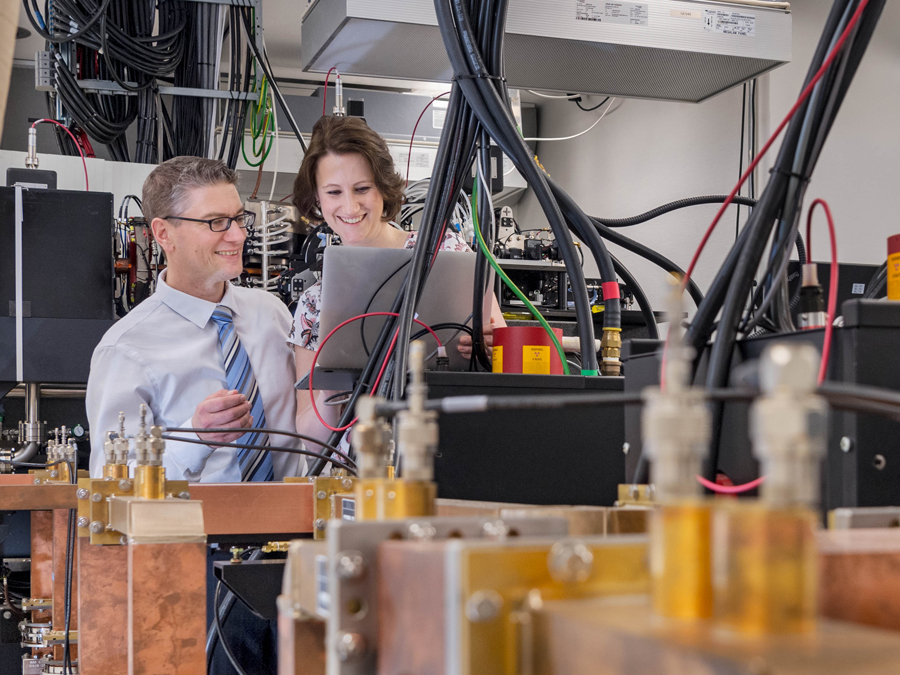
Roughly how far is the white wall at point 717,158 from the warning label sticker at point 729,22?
1258mm

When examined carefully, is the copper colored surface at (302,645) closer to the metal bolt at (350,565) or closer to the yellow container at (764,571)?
the metal bolt at (350,565)

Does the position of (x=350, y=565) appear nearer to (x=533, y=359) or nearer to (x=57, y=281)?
(x=533, y=359)

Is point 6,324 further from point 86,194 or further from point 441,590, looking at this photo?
point 441,590

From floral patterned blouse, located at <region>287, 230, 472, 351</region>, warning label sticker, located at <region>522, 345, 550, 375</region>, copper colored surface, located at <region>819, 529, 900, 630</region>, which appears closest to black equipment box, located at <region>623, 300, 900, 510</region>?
Answer: copper colored surface, located at <region>819, 529, 900, 630</region>

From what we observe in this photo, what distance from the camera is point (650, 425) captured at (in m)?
0.32

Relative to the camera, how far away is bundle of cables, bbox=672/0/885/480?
2.50 feet

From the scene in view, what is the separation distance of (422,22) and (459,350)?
38.5 inches

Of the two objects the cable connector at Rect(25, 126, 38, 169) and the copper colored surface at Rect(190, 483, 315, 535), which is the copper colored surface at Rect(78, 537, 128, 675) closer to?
the copper colored surface at Rect(190, 483, 315, 535)

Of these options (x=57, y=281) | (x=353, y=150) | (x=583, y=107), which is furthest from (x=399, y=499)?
(x=583, y=107)

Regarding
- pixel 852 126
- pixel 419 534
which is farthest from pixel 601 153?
pixel 419 534

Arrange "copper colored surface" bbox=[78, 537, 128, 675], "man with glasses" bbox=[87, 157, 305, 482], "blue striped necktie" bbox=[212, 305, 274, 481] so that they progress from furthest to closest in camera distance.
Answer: "blue striped necktie" bbox=[212, 305, 274, 481]
"man with glasses" bbox=[87, 157, 305, 482]
"copper colored surface" bbox=[78, 537, 128, 675]

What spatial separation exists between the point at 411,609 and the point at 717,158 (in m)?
4.11

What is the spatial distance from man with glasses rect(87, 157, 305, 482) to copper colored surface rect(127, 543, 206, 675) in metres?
0.94

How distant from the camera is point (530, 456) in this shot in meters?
1.19
